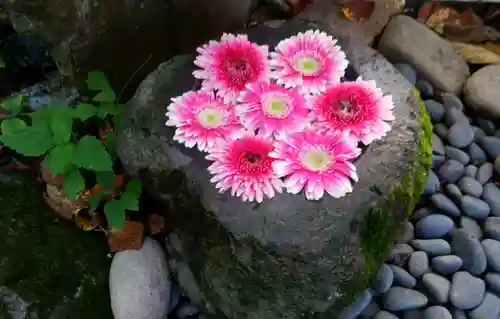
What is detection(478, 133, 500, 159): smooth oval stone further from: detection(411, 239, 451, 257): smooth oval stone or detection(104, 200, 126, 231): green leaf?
detection(104, 200, 126, 231): green leaf

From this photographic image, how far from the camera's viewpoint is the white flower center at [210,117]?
6.18 ft

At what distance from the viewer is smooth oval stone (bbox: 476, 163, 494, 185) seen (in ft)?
7.93

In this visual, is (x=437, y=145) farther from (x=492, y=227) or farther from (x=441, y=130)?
(x=492, y=227)

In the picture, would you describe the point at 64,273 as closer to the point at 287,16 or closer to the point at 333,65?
the point at 333,65

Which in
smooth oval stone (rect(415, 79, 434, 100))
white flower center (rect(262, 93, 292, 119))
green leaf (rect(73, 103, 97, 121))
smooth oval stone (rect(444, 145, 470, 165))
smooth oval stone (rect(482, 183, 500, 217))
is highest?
white flower center (rect(262, 93, 292, 119))

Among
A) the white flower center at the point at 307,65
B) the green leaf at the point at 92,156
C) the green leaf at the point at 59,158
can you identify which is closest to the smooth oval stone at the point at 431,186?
the white flower center at the point at 307,65

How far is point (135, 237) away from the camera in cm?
213

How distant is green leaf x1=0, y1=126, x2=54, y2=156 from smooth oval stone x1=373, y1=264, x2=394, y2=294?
3.54 feet

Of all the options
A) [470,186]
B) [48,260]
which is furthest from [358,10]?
[48,260]

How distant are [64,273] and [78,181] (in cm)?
36

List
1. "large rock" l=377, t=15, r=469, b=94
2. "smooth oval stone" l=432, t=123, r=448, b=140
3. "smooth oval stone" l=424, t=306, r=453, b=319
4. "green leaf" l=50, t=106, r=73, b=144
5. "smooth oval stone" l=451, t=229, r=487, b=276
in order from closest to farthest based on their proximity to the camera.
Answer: "green leaf" l=50, t=106, r=73, b=144 → "smooth oval stone" l=424, t=306, r=453, b=319 → "smooth oval stone" l=451, t=229, r=487, b=276 → "smooth oval stone" l=432, t=123, r=448, b=140 → "large rock" l=377, t=15, r=469, b=94

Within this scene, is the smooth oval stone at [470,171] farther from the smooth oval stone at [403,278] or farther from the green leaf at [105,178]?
the green leaf at [105,178]

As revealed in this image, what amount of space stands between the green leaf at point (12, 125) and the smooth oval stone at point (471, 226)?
1474mm

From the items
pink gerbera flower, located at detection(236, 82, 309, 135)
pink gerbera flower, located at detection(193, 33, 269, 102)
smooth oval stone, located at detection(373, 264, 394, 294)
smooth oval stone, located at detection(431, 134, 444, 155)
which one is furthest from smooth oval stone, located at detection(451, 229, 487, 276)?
pink gerbera flower, located at detection(193, 33, 269, 102)
